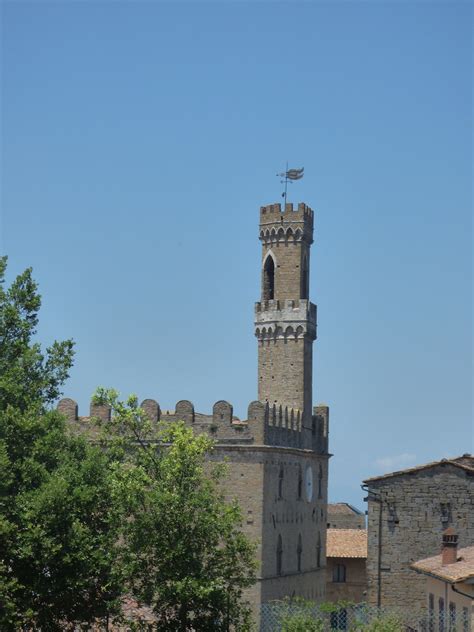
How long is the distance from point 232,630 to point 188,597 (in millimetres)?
6859

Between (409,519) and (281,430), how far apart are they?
11.7 meters

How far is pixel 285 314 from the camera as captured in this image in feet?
211

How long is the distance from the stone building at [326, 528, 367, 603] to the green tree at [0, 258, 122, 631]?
35006mm

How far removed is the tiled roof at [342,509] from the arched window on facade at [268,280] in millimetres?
31993

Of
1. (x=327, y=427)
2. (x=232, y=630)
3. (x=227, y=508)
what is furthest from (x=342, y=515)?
(x=227, y=508)

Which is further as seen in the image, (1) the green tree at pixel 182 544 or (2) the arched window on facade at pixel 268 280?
(2) the arched window on facade at pixel 268 280

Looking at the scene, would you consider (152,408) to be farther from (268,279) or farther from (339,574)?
(339,574)

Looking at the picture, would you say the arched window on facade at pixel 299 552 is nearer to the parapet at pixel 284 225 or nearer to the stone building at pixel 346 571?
the stone building at pixel 346 571

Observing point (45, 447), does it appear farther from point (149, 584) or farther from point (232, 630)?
point (232, 630)

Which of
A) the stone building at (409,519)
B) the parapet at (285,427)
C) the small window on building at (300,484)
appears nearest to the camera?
the stone building at (409,519)

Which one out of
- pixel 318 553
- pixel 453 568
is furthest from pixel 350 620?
pixel 318 553

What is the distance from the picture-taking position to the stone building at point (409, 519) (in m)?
47.3

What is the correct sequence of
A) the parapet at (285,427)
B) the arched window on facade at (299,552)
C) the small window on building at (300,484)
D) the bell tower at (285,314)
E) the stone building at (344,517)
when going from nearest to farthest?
1. the parapet at (285,427)
2. the arched window on facade at (299,552)
3. the small window on building at (300,484)
4. the bell tower at (285,314)
5. the stone building at (344,517)

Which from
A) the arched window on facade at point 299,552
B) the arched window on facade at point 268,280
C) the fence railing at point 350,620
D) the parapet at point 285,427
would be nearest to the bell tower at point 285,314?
the arched window on facade at point 268,280
